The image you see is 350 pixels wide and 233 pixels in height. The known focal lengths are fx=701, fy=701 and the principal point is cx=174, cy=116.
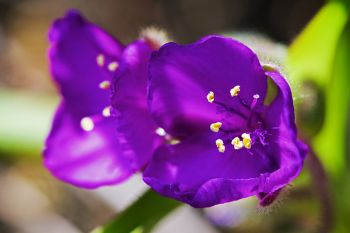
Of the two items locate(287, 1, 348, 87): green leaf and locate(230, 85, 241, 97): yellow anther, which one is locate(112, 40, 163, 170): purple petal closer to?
locate(230, 85, 241, 97): yellow anther

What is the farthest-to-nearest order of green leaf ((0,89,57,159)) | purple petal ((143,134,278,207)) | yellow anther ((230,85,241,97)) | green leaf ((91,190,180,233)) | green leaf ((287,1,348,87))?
green leaf ((0,89,57,159))
green leaf ((287,1,348,87))
green leaf ((91,190,180,233))
yellow anther ((230,85,241,97))
purple petal ((143,134,278,207))

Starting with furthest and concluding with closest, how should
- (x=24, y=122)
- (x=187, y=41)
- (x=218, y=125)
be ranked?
(x=187, y=41) → (x=24, y=122) → (x=218, y=125)

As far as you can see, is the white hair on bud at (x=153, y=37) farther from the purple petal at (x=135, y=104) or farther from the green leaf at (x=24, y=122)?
the green leaf at (x=24, y=122)

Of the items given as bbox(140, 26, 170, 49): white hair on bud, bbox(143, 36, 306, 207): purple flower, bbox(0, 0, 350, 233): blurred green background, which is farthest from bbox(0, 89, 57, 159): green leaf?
bbox(143, 36, 306, 207): purple flower

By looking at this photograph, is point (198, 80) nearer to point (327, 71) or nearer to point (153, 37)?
point (153, 37)

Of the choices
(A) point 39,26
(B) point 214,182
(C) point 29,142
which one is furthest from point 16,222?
(B) point 214,182

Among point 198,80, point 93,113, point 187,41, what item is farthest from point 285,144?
point 187,41
